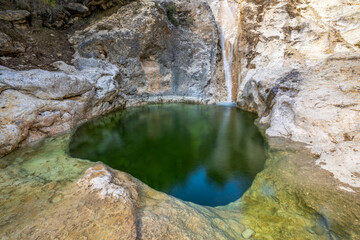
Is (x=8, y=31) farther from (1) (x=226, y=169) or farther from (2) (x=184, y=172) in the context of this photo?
(1) (x=226, y=169)

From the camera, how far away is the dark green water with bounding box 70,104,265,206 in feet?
12.8

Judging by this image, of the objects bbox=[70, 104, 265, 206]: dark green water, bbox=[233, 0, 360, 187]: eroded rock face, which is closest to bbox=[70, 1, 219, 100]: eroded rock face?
bbox=[233, 0, 360, 187]: eroded rock face

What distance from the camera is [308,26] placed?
915 cm

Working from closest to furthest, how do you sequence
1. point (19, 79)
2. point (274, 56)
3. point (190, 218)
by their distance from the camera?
point (190, 218) < point (19, 79) < point (274, 56)

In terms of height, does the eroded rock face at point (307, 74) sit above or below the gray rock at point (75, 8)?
below

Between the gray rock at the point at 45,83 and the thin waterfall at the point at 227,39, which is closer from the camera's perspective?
the gray rock at the point at 45,83

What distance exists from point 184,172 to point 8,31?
11.5 metres

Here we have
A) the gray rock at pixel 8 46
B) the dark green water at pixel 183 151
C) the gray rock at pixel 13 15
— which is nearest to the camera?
the dark green water at pixel 183 151

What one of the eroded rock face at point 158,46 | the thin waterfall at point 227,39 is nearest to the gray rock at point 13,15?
the eroded rock face at point 158,46

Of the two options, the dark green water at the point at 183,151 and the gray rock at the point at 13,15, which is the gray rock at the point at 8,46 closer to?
the gray rock at the point at 13,15

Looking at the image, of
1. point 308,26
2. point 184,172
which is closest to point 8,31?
point 184,172

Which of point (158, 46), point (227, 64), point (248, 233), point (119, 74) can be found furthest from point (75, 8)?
point (248, 233)

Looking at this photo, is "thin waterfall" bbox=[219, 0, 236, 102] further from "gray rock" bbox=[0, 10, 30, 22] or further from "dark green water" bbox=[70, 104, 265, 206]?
"gray rock" bbox=[0, 10, 30, 22]

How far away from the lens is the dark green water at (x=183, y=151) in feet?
12.8
